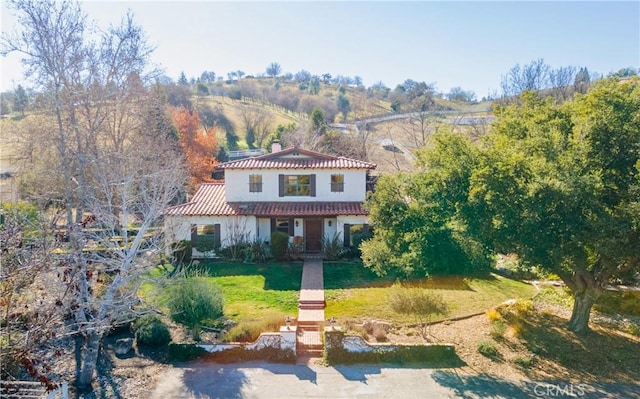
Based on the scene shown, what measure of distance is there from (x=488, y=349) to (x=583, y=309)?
13.1ft

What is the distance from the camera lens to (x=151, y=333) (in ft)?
50.1

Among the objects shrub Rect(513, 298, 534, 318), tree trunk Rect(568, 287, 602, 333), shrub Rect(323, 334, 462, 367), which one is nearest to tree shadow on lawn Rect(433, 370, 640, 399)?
shrub Rect(323, 334, 462, 367)

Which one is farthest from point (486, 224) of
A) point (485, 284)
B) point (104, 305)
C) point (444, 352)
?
point (104, 305)

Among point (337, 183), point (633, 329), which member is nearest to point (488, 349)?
point (633, 329)

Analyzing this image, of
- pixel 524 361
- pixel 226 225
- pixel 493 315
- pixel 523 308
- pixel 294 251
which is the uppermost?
pixel 226 225

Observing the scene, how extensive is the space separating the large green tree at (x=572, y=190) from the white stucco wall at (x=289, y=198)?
13.9 m

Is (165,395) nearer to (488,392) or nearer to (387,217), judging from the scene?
(488,392)

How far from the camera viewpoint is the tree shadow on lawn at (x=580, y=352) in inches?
535

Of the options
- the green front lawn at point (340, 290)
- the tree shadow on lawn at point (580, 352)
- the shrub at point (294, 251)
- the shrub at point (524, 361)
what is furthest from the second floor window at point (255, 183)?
the shrub at point (524, 361)

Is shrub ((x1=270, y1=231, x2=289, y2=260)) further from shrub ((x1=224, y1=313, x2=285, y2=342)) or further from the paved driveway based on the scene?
the paved driveway

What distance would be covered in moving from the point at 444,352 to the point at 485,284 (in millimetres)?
8584

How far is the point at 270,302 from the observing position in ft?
63.8

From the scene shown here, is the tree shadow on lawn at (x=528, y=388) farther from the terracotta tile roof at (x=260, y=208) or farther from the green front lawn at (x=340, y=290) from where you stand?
the terracotta tile roof at (x=260, y=208)

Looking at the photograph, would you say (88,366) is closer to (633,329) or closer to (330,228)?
(330,228)
